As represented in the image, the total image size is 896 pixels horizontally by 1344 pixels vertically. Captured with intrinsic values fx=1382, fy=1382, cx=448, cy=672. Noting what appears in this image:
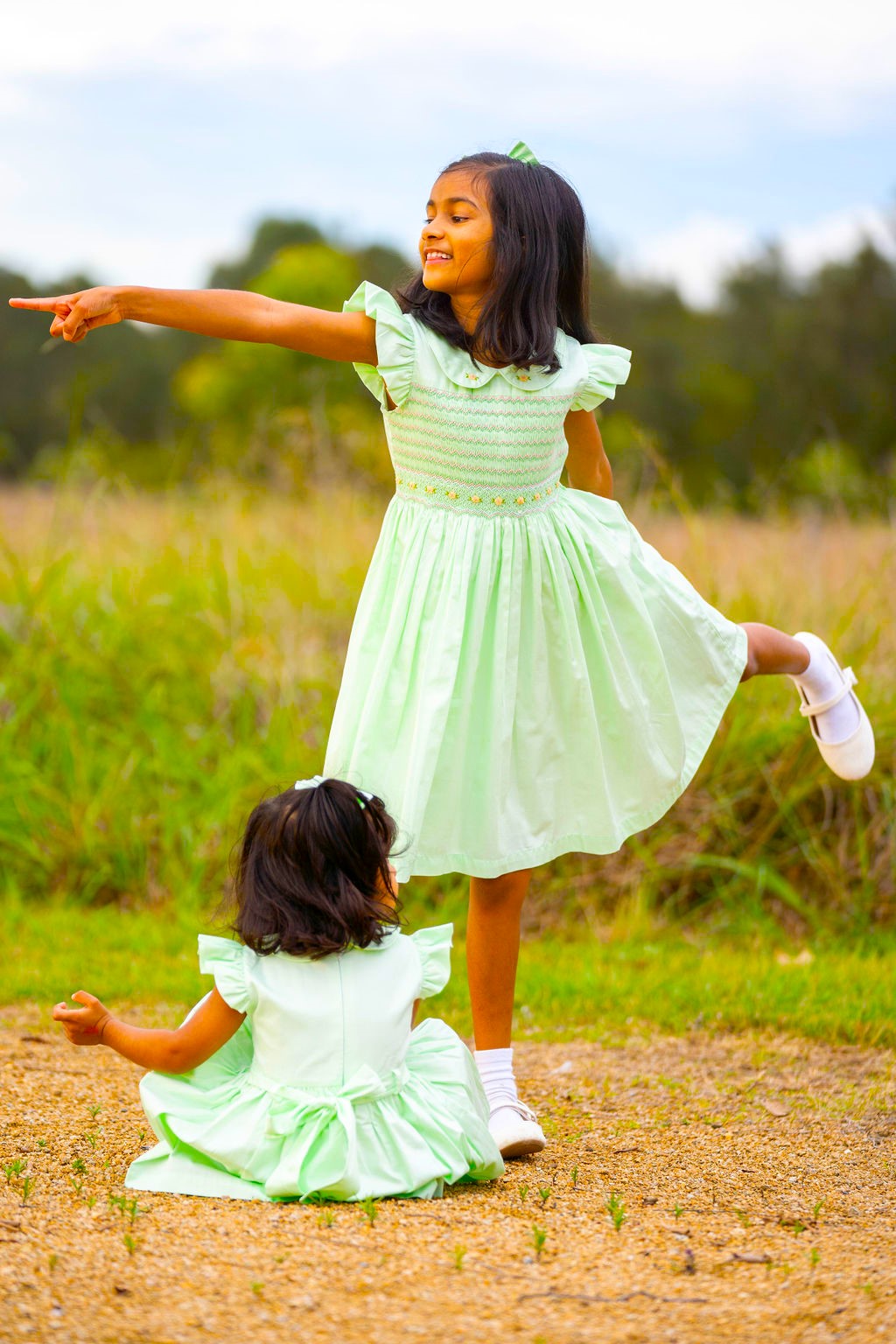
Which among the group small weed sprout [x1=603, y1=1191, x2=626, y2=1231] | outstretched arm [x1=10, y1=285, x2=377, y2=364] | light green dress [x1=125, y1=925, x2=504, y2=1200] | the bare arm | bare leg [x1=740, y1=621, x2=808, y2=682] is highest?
outstretched arm [x1=10, y1=285, x2=377, y2=364]

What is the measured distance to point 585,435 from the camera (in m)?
2.85

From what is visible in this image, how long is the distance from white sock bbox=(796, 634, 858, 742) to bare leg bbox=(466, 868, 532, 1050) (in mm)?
976

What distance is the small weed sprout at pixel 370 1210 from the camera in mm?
2008

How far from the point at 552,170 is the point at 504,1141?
71.1 inches

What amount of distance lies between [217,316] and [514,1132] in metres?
1.51

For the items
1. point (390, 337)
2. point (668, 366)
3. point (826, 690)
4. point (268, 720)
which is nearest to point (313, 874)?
point (390, 337)

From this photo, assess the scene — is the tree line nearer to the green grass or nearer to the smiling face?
the green grass

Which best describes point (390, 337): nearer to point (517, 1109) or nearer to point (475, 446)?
point (475, 446)

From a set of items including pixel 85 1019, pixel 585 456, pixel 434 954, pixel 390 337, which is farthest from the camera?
pixel 585 456

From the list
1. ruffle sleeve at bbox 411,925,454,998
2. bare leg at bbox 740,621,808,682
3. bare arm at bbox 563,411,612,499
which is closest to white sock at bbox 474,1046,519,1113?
ruffle sleeve at bbox 411,925,454,998

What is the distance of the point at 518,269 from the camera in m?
2.56

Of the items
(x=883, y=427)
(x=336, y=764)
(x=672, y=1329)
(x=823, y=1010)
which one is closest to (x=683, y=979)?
(x=823, y=1010)

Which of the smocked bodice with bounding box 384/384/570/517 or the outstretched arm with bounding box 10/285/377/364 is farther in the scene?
the smocked bodice with bounding box 384/384/570/517

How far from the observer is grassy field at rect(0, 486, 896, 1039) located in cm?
395
